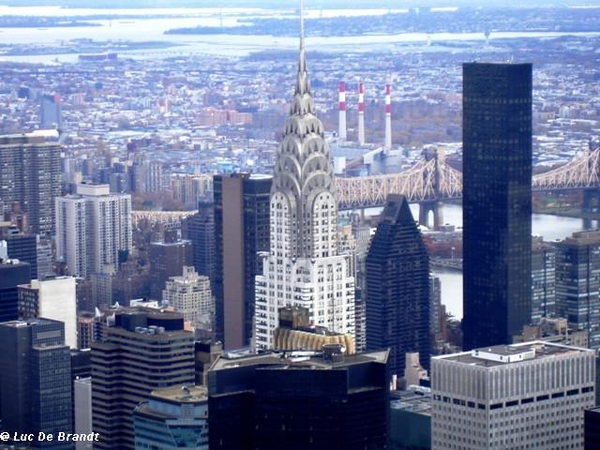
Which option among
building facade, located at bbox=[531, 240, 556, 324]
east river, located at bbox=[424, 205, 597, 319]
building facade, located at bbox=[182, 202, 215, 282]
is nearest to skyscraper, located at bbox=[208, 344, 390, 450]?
A: building facade, located at bbox=[531, 240, 556, 324]

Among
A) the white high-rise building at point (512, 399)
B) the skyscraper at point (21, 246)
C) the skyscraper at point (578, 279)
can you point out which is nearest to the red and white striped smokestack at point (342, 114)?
the skyscraper at point (21, 246)

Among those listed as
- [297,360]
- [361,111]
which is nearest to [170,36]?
[361,111]

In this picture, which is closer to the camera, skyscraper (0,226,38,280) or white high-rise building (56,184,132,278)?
skyscraper (0,226,38,280)

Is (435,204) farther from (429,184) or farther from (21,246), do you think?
(21,246)

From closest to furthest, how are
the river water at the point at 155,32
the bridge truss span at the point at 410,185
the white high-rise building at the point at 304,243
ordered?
the white high-rise building at the point at 304,243 < the bridge truss span at the point at 410,185 < the river water at the point at 155,32

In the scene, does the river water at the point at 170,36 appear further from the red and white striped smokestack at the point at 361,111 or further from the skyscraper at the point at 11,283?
the skyscraper at the point at 11,283

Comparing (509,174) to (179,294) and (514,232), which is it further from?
(179,294)

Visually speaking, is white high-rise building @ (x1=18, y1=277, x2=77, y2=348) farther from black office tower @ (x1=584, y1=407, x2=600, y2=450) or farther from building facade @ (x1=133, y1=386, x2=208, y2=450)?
black office tower @ (x1=584, y1=407, x2=600, y2=450)
